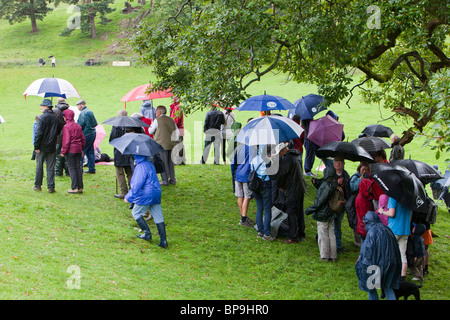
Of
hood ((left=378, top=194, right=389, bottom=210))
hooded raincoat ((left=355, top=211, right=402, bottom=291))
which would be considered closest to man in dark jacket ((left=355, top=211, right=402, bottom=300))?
hooded raincoat ((left=355, top=211, right=402, bottom=291))

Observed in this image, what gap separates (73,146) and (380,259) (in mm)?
7892

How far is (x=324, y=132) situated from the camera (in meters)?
13.3

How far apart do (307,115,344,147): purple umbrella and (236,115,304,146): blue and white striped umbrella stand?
292 cm

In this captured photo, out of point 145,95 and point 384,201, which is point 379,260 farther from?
point 145,95

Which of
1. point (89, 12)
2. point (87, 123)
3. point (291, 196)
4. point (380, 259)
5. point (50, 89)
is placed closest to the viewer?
point (380, 259)

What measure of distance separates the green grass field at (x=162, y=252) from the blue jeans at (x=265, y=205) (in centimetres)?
30

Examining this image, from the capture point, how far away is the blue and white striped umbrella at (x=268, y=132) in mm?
9938

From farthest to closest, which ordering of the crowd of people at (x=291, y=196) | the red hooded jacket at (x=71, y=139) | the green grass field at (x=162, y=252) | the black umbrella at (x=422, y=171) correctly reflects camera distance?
the red hooded jacket at (x=71, y=139) < the black umbrella at (x=422, y=171) < the green grass field at (x=162, y=252) < the crowd of people at (x=291, y=196)

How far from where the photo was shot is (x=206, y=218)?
1196cm

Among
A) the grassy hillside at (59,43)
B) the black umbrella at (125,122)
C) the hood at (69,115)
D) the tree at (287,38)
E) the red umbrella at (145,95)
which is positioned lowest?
the black umbrella at (125,122)

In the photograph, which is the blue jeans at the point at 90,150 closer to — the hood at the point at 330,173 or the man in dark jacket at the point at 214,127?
the man in dark jacket at the point at 214,127

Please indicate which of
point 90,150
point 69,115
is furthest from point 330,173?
point 90,150

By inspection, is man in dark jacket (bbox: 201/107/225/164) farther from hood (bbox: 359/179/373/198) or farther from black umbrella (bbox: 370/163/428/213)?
black umbrella (bbox: 370/163/428/213)

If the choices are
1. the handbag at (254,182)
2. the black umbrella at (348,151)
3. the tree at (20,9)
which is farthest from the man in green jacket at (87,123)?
the tree at (20,9)
